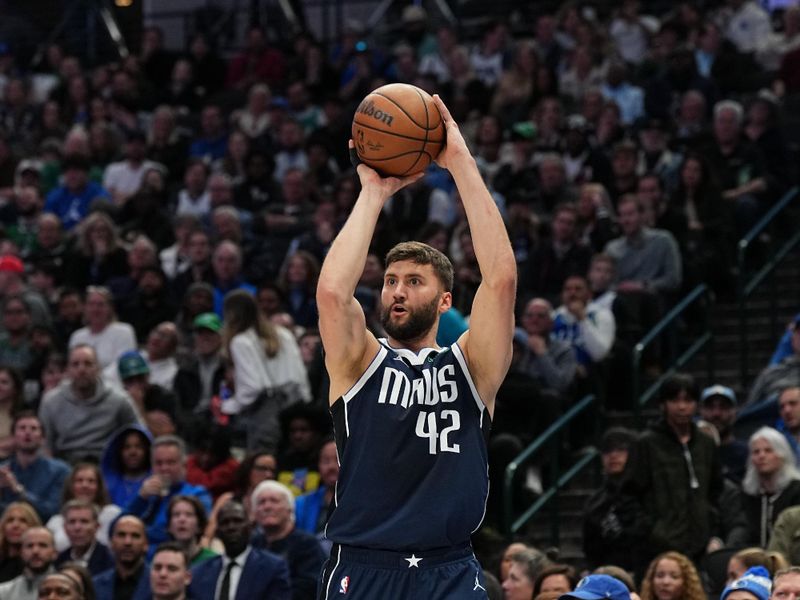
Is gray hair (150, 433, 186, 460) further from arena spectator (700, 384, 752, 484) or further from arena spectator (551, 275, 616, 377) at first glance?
arena spectator (700, 384, 752, 484)

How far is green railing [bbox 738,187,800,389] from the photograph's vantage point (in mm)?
13648

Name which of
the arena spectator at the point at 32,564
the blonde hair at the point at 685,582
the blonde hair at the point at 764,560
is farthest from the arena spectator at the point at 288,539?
the blonde hair at the point at 764,560

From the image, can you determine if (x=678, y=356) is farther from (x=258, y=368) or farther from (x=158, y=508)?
(x=158, y=508)

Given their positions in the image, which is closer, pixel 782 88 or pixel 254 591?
pixel 254 591

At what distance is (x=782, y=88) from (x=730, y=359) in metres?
4.39

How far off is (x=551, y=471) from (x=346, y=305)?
6.90 m

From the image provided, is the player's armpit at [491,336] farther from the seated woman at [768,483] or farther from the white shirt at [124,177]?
the white shirt at [124,177]

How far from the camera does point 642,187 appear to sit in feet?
48.6

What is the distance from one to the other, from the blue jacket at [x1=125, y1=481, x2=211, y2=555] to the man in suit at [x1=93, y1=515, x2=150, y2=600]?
23.3 inches

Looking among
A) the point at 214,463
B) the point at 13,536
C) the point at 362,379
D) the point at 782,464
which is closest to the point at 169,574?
the point at 13,536

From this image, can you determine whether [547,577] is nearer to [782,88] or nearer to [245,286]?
[245,286]

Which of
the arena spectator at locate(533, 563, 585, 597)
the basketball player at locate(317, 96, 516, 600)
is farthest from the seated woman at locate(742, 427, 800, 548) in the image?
the basketball player at locate(317, 96, 516, 600)

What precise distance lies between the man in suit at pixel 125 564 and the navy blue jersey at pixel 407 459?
4965 mm

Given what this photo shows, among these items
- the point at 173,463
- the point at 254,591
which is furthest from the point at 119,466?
the point at 254,591
